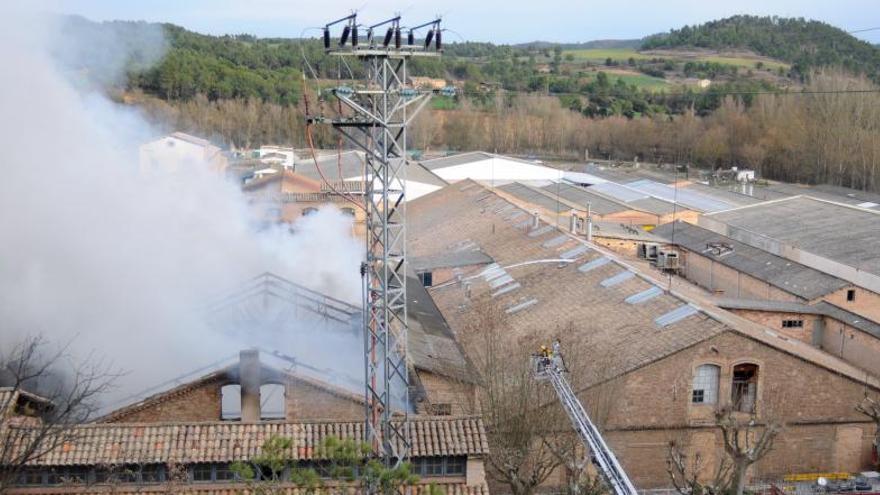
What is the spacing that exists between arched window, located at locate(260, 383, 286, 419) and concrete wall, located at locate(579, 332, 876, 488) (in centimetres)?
485

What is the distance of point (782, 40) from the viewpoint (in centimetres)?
11775

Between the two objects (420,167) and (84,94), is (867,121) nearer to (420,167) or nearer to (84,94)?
(420,167)

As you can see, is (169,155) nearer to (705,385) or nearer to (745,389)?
(705,385)

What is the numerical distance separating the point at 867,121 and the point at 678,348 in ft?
120

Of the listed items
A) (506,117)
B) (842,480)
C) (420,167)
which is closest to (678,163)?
(506,117)

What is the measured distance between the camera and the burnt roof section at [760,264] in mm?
23094

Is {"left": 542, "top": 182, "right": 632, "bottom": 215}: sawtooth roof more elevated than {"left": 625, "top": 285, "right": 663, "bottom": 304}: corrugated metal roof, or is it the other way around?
{"left": 625, "top": 285, "right": 663, "bottom": 304}: corrugated metal roof

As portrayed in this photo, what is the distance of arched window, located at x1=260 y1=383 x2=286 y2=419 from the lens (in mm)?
13641

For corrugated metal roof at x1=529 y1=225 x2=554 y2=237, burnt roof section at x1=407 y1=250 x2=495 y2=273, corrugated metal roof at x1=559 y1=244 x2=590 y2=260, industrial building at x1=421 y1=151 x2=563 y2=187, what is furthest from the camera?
industrial building at x1=421 y1=151 x2=563 y2=187

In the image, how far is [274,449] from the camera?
7715 millimetres

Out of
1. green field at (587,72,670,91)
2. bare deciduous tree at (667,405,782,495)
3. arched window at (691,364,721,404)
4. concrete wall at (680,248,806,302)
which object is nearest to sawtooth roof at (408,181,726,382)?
arched window at (691,364,721,404)

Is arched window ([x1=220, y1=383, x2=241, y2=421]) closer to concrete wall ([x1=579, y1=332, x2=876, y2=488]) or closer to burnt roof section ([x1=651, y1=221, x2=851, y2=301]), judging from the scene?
concrete wall ([x1=579, y1=332, x2=876, y2=488])

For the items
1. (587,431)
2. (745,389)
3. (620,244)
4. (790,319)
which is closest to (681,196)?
(620,244)

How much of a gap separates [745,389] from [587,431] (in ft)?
16.7
